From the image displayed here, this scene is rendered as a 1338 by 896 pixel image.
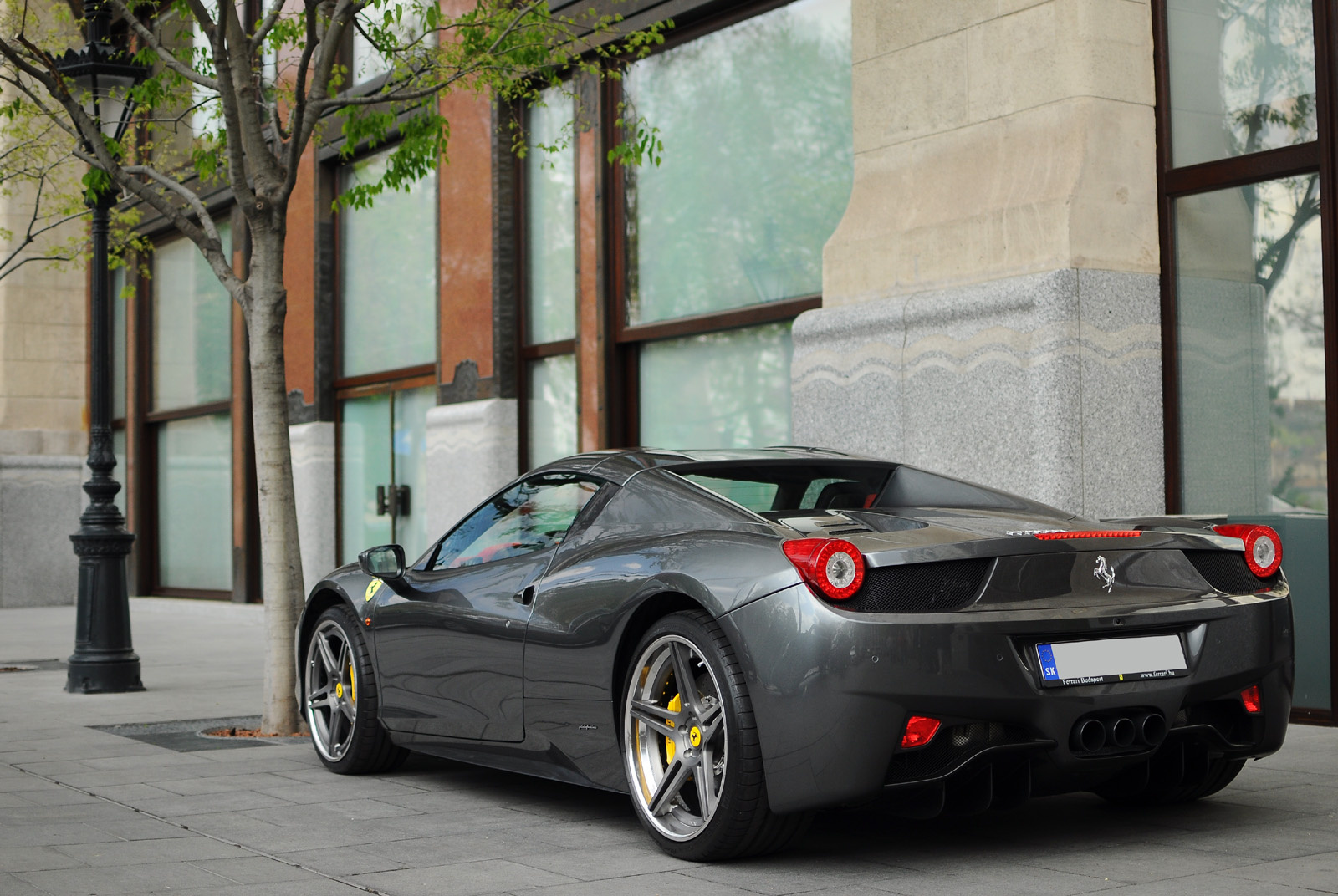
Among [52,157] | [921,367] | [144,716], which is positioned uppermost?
[52,157]

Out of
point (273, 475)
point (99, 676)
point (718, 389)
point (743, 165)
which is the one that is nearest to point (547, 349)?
point (718, 389)

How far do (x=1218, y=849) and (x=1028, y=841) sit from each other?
55cm

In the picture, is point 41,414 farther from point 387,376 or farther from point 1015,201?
point 1015,201

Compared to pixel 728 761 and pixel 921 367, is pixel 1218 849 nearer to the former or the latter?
pixel 728 761

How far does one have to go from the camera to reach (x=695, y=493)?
4980 millimetres

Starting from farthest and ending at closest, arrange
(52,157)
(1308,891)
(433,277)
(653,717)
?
(52,157) → (433,277) → (653,717) → (1308,891)

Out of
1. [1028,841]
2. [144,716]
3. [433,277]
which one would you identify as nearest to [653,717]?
[1028,841]

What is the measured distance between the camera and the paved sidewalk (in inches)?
168

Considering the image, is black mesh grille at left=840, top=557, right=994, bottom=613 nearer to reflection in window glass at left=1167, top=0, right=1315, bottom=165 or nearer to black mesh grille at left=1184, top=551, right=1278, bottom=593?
black mesh grille at left=1184, top=551, right=1278, bottom=593

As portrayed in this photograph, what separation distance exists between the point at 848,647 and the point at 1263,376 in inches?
181

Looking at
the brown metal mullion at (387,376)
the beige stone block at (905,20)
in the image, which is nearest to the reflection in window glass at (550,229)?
the brown metal mullion at (387,376)

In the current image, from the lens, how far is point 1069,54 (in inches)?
326

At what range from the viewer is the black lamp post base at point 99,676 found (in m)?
10.5

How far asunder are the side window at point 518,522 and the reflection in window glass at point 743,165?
5.06m
